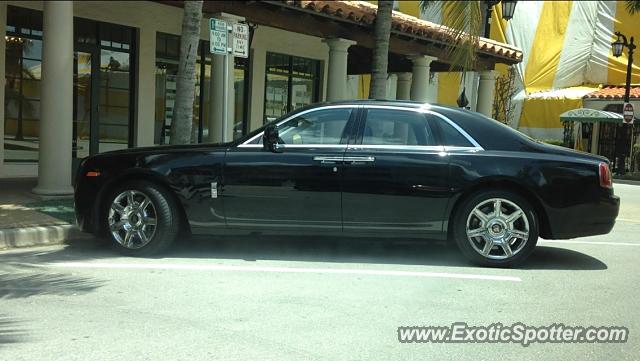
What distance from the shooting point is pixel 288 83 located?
16.7 metres

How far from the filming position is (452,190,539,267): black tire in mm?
6152

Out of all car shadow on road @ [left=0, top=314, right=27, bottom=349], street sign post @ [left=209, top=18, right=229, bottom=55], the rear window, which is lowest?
car shadow on road @ [left=0, top=314, right=27, bottom=349]

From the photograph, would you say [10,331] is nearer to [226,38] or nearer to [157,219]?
[157,219]

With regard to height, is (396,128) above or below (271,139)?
above

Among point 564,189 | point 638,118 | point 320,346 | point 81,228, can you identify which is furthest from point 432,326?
point 638,118

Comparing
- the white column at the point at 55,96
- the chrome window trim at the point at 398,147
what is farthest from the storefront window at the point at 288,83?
the chrome window trim at the point at 398,147

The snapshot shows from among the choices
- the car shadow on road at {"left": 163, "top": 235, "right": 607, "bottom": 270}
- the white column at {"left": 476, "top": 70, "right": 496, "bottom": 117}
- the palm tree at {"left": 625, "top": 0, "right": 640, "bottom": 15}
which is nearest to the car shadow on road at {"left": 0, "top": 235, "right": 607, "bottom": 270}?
the car shadow on road at {"left": 163, "top": 235, "right": 607, "bottom": 270}

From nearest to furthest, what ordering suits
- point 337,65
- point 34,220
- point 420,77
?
point 34,220 < point 337,65 < point 420,77

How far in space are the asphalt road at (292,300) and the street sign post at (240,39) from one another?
2.93 meters

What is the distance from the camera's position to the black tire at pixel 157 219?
251 inches

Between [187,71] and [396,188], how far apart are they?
3.79m

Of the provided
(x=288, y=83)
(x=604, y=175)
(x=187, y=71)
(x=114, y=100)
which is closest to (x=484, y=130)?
(x=604, y=175)

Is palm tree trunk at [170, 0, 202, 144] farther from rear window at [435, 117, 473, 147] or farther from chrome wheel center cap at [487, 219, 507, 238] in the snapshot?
chrome wheel center cap at [487, 219, 507, 238]

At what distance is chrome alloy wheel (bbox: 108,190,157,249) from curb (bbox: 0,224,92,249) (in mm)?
1038
